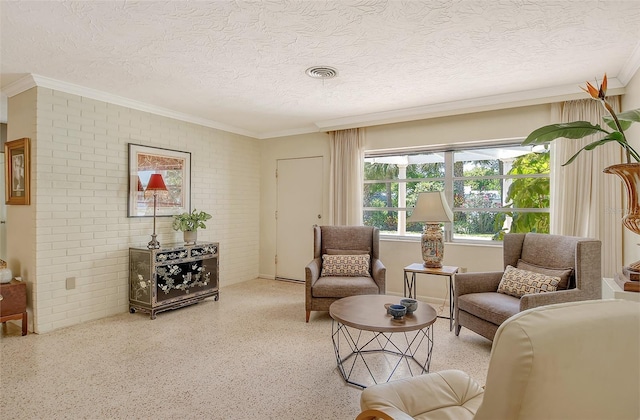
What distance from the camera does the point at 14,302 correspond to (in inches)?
123

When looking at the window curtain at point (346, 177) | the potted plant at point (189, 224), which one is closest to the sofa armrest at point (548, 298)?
the window curtain at point (346, 177)

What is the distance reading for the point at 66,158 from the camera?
3.42 metres

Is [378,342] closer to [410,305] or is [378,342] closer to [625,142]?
[410,305]

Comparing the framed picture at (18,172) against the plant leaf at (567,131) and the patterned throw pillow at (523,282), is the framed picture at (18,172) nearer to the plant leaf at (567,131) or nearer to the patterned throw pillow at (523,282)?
the plant leaf at (567,131)

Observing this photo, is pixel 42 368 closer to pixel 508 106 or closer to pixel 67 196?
pixel 67 196

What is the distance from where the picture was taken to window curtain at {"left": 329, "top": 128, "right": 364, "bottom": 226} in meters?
4.76

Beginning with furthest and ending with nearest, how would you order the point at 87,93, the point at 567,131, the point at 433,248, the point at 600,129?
the point at 433,248
the point at 87,93
the point at 567,131
the point at 600,129

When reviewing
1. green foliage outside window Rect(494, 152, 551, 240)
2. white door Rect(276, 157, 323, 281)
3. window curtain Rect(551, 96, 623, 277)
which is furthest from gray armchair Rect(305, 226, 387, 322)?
window curtain Rect(551, 96, 623, 277)

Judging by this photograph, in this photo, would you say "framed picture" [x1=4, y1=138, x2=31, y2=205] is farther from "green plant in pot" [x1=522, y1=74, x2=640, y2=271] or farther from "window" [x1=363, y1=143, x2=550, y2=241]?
"green plant in pot" [x1=522, y1=74, x2=640, y2=271]

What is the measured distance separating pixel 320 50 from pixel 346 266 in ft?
7.40

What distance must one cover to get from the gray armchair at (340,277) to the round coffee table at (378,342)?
1.47 feet

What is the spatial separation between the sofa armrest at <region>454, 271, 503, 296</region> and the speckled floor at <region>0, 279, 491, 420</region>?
17.4 inches

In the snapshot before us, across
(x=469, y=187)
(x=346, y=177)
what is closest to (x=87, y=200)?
(x=346, y=177)

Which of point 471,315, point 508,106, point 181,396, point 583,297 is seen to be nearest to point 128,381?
point 181,396
